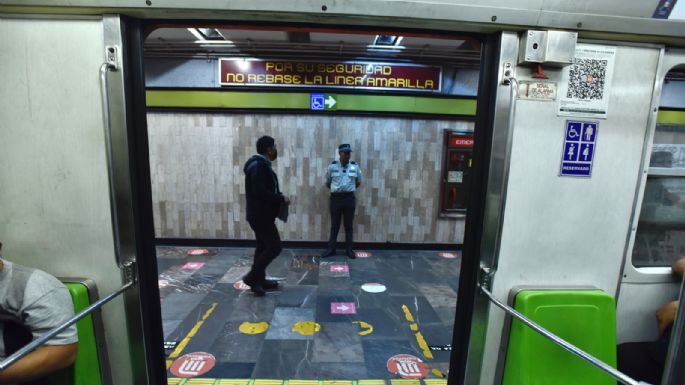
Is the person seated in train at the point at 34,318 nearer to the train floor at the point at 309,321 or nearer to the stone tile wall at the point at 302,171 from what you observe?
the train floor at the point at 309,321

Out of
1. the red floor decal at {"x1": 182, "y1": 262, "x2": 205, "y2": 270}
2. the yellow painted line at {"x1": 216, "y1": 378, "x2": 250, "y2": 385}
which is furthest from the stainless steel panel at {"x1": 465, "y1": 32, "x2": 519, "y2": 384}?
the red floor decal at {"x1": 182, "y1": 262, "x2": 205, "y2": 270}

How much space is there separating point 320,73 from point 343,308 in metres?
3.89

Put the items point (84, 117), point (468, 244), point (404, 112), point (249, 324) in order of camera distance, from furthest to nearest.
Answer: point (404, 112) < point (249, 324) < point (468, 244) < point (84, 117)

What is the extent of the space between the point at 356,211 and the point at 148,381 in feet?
14.6

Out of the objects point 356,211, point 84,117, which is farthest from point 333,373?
point 356,211

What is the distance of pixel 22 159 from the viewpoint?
1563 millimetres

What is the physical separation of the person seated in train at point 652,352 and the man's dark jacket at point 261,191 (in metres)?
3.34

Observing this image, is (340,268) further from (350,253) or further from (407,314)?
(407,314)

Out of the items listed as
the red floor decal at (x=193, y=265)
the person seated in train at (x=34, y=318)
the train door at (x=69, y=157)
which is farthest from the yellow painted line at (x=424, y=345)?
the red floor decal at (x=193, y=265)

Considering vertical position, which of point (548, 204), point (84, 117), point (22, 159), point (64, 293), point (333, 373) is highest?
point (84, 117)

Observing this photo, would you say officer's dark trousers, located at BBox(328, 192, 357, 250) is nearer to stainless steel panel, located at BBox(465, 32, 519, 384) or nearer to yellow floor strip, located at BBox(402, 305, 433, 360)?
yellow floor strip, located at BBox(402, 305, 433, 360)

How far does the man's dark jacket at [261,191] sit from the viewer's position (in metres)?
3.69

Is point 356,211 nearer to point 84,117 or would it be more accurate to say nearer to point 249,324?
point 249,324

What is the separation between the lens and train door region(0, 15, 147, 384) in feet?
4.91
